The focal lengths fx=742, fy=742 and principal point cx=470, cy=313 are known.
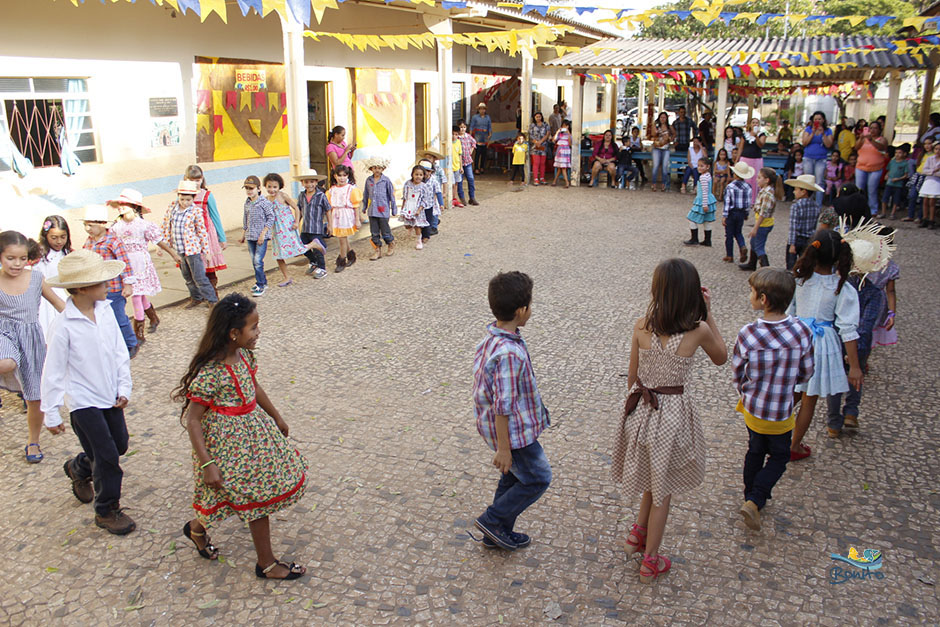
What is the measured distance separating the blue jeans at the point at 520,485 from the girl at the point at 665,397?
1.34 ft

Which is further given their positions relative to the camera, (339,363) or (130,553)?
(339,363)

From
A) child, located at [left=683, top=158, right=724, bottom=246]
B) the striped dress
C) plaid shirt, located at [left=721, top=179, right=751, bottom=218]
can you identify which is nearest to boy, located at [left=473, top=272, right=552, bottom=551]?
the striped dress

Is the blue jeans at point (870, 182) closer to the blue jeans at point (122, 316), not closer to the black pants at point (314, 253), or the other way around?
the black pants at point (314, 253)

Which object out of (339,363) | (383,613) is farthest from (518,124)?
(383,613)

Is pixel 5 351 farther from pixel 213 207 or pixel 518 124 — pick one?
pixel 518 124

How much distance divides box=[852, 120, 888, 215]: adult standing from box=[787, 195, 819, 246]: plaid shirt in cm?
719

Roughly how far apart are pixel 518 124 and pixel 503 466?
20.4 m

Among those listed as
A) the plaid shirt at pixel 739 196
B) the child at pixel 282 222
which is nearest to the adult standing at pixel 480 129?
the plaid shirt at pixel 739 196

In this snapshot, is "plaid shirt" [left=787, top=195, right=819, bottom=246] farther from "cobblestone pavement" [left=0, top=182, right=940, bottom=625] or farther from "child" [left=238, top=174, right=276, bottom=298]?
"child" [left=238, top=174, right=276, bottom=298]

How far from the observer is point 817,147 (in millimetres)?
14492

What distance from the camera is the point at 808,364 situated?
3.77 meters

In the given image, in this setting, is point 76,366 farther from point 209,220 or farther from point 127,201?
point 209,220

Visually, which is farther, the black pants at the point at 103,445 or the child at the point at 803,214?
the child at the point at 803,214

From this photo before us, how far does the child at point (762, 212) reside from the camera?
342 inches
